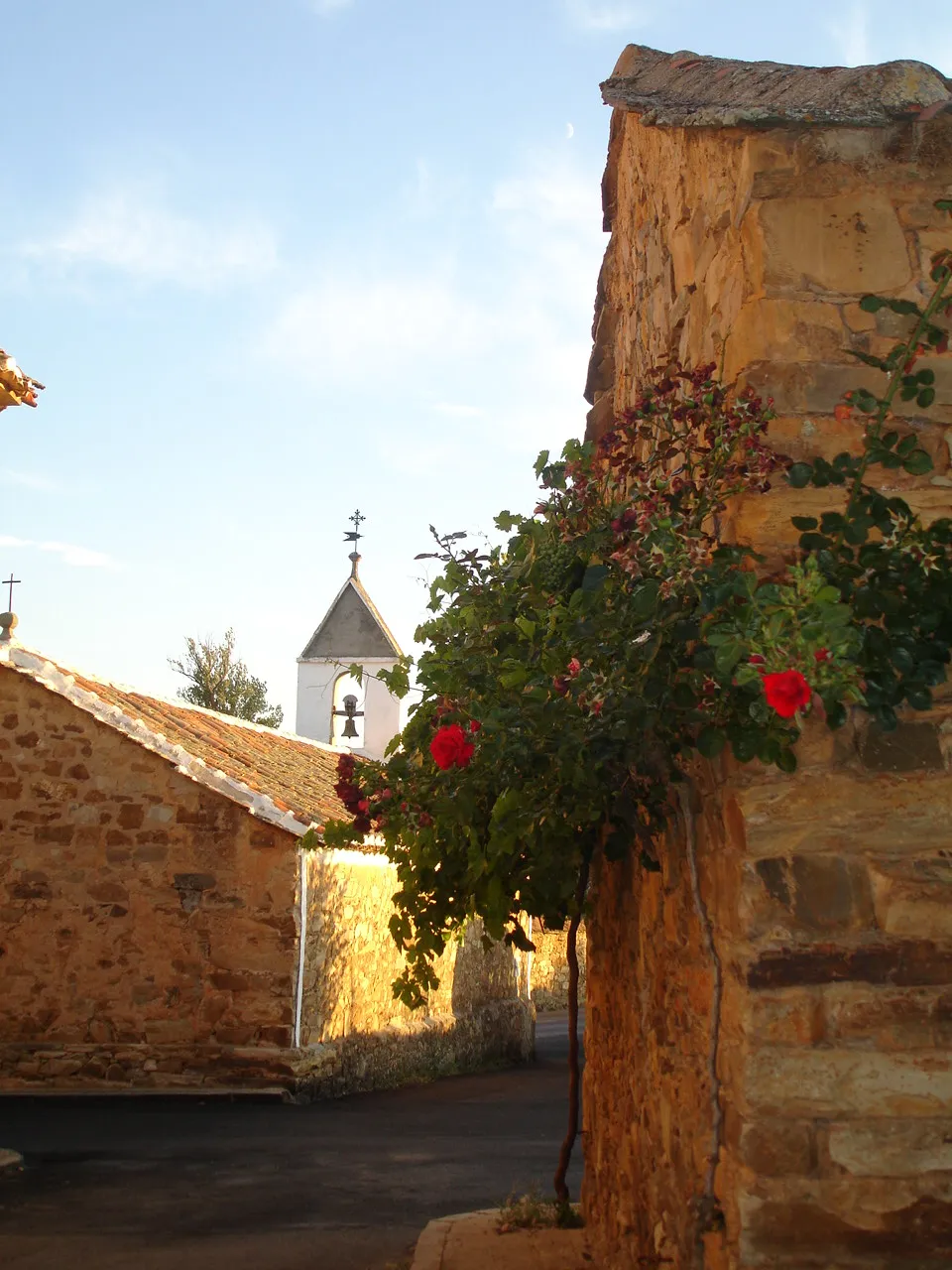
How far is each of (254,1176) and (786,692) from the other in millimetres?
7486

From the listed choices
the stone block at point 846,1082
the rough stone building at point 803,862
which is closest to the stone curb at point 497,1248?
the rough stone building at point 803,862

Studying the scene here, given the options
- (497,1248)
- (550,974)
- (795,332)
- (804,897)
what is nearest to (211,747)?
(497,1248)

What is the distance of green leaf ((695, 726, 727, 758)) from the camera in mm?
2811

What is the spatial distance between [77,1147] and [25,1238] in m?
3.08

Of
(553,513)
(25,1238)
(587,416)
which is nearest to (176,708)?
(25,1238)

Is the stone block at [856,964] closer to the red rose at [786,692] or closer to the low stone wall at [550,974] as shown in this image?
the red rose at [786,692]

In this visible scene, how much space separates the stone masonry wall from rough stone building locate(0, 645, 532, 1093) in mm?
15

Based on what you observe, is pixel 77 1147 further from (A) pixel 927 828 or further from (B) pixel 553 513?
(A) pixel 927 828

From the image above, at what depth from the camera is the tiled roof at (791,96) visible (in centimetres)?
315

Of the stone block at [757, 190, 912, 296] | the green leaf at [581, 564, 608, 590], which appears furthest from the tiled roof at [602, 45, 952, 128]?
the green leaf at [581, 564, 608, 590]

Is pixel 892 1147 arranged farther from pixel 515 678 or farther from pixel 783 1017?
pixel 515 678

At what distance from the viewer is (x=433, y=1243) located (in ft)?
18.1

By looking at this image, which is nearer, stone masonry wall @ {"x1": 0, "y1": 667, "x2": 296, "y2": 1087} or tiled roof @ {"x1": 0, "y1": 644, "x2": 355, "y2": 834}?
stone masonry wall @ {"x1": 0, "y1": 667, "x2": 296, "y2": 1087}

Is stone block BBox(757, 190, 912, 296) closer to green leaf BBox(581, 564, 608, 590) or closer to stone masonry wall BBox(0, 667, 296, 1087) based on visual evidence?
green leaf BBox(581, 564, 608, 590)
